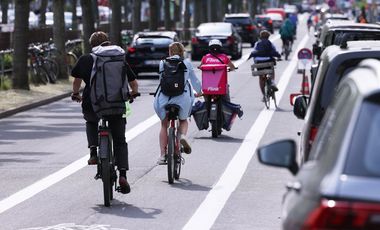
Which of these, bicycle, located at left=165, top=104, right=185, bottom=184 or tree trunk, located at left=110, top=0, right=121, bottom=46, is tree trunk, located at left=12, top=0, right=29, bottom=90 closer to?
tree trunk, located at left=110, top=0, right=121, bottom=46

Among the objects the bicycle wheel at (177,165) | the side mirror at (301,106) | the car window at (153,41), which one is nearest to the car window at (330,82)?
the side mirror at (301,106)

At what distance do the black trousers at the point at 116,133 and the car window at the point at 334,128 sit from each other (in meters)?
6.15

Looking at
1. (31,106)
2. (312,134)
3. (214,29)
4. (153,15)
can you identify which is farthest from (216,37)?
(312,134)

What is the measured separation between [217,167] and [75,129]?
662 centimetres

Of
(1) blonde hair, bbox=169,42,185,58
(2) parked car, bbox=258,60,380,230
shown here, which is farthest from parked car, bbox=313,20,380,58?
(2) parked car, bbox=258,60,380,230

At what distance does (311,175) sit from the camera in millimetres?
5516

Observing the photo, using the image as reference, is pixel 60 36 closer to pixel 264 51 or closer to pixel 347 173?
pixel 264 51

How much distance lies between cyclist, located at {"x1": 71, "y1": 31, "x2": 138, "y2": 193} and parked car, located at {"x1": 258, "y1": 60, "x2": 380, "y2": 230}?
671 centimetres

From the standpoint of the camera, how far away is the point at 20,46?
30.4 meters

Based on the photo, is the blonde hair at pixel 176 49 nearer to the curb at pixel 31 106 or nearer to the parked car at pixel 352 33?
the parked car at pixel 352 33

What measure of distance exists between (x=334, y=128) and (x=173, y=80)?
8737 millimetres

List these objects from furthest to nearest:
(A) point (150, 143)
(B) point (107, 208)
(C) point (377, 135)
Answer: (A) point (150, 143), (B) point (107, 208), (C) point (377, 135)

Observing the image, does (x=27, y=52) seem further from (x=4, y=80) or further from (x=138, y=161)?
(x=138, y=161)

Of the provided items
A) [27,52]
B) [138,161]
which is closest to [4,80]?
[27,52]
